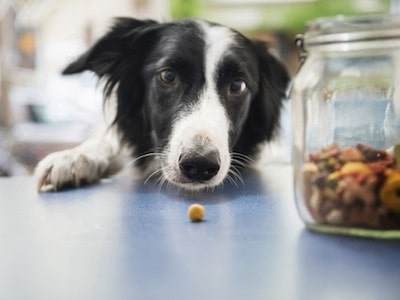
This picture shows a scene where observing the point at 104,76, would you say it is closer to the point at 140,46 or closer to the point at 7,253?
the point at 140,46

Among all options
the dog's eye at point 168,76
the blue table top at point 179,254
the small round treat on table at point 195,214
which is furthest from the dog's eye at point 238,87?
the small round treat on table at point 195,214

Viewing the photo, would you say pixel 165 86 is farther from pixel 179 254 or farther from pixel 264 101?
pixel 179 254

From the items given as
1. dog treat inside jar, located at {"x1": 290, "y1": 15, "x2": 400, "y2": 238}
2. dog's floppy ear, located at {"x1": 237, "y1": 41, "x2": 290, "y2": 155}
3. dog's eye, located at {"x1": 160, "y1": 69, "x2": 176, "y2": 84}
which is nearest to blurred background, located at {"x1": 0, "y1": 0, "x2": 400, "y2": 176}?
dog's floppy ear, located at {"x1": 237, "y1": 41, "x2": 290, "y2": 155}

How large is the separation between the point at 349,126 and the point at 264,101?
0.82 meters

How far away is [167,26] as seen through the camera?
1.61 meters

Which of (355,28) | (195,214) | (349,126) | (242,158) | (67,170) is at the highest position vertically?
(355,28)

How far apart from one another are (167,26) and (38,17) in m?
2.61

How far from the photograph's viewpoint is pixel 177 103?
1.42m

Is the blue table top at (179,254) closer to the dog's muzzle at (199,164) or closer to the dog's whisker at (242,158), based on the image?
the dog's muzzle at (199,164)

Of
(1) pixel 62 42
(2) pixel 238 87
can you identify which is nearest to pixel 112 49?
(2) pixel 238 87

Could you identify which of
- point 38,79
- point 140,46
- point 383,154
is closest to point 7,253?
point 383,154

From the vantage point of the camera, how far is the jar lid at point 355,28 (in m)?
0.79

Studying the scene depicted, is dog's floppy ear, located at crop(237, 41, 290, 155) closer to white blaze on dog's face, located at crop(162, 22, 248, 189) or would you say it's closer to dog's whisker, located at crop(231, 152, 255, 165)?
dog's whisker, located at crop(231, 152, 255, 165)

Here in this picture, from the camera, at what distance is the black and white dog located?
1.27 meters
